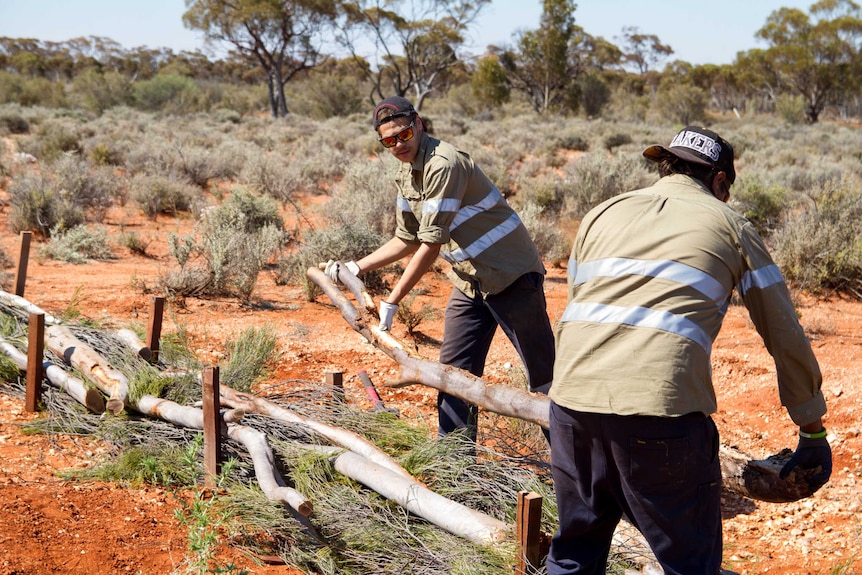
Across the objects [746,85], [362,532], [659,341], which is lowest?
[362,532]

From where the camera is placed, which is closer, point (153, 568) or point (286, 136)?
point (153, 568)

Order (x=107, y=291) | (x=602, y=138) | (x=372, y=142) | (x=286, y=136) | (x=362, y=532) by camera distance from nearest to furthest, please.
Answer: (x=362, y=532) → (x=107, y=291) → (x=372, y=142) → (x=602, y=138) → (x=286, y=136)

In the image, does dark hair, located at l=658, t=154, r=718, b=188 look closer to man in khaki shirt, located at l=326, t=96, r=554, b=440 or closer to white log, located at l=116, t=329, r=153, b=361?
man in khaki shirt, located at l=326, t=96, r=554, b=440

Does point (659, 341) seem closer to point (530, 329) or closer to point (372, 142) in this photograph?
point (530, 329)

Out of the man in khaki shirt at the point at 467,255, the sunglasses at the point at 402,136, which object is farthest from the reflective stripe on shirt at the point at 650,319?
the sunglasses at the point at 402,136

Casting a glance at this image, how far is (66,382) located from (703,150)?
408 centimetres

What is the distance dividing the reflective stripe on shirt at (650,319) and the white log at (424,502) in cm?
111

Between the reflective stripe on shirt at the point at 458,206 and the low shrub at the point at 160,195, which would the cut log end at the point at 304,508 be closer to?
the reflective stripe on shirt at the point at 458,206

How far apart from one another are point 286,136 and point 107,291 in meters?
15.7

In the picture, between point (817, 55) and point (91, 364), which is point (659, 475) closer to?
point (91, 364)

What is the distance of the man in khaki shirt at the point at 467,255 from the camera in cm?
384

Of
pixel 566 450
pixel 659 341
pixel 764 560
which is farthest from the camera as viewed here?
pixel 764 560

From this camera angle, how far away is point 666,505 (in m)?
2.13

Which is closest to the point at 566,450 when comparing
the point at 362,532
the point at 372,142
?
the point at 362,532
